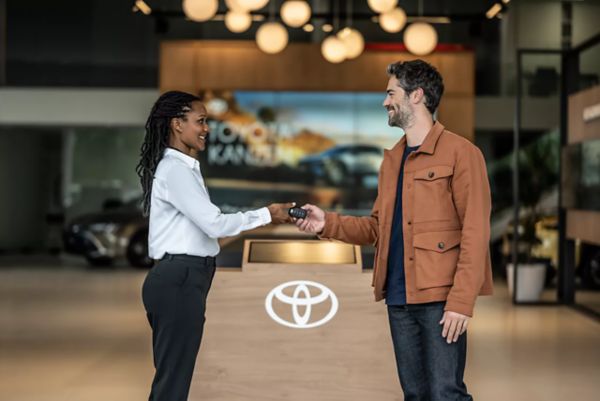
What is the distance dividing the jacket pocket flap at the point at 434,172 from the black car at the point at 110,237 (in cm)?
1247

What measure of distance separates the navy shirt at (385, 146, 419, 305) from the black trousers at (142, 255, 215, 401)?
713mm

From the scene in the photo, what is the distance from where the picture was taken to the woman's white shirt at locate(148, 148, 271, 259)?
3.42 meters

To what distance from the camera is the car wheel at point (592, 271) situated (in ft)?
34.4

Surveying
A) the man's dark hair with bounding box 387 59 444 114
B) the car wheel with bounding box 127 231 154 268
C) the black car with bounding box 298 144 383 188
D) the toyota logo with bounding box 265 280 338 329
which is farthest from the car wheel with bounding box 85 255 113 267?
the man's dark hair with bounding box 387 59 444 114

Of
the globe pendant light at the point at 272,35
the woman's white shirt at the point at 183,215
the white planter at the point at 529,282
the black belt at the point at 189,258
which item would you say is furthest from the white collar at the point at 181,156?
the white planter at the point at 529,282

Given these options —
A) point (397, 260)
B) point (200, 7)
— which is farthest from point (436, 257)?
point (200, 7)

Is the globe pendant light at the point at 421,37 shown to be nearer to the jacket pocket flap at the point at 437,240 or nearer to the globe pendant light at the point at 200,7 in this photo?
the globe pendant light at the point at 200,7

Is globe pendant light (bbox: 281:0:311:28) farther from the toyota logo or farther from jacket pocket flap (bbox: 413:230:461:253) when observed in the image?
jacket pocket flap (bbox: 413:230:461:253)

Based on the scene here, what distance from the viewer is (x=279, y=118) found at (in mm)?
14203

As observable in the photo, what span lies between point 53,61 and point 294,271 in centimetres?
1283

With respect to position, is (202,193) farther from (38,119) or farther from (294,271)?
(38,119)

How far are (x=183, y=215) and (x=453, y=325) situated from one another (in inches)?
42.4

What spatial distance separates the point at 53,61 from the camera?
16.6 meters

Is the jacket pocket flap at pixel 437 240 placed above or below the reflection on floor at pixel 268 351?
above
